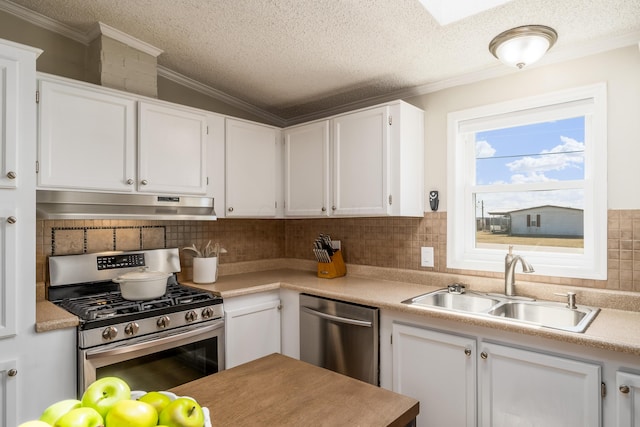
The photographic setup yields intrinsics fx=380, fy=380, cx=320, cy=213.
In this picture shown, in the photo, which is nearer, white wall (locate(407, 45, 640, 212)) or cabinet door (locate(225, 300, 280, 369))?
white wall (locate(407, 45, 640, 212))

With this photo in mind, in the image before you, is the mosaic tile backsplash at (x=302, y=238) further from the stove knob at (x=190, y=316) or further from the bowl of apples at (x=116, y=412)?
the bowl of apples at (x=116, y=412)

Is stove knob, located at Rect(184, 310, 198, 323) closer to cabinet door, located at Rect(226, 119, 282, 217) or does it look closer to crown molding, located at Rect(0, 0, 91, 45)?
cabinet door, located at Rect(226, 119, 282, 217)

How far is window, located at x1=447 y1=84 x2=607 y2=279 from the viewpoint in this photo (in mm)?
2113

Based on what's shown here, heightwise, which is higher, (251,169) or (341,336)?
(251,169)

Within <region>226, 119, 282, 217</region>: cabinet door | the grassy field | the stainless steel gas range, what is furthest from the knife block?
the grassy field

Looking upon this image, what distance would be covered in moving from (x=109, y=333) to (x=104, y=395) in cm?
144

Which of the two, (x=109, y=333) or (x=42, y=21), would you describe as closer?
(x=109, y=333)

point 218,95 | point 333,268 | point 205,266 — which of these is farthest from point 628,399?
point 218,95

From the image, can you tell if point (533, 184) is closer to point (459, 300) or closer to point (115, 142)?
point (459, 300)

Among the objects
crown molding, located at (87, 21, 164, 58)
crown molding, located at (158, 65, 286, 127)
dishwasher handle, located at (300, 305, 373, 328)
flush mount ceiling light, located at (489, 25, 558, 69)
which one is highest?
crown molding, located at (87, 21, 164, 58)

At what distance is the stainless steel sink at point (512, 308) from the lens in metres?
1.92

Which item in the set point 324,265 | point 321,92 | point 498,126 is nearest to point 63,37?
point 321,92

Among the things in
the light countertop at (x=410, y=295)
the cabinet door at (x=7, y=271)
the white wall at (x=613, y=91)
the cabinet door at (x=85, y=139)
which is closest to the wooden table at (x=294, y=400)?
the light countertop at (x=410, y=295)

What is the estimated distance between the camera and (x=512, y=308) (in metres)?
2.17
